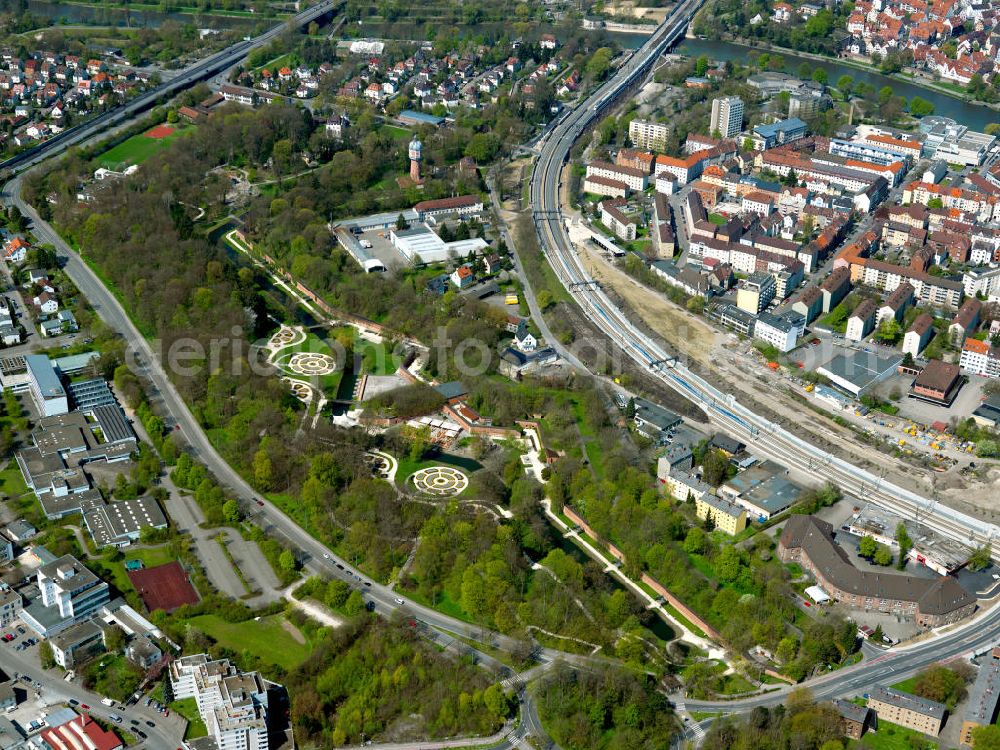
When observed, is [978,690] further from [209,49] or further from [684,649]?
[209,49]

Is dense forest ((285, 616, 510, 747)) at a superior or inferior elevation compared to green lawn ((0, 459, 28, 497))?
superior

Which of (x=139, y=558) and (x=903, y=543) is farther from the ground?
(x=903, y=543)

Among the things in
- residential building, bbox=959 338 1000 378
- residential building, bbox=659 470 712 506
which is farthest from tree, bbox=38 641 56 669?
residential building, bbox=959 338 1000 378

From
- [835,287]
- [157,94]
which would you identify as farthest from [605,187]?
[157,94]

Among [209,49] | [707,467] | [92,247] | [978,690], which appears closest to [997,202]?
[707,467]

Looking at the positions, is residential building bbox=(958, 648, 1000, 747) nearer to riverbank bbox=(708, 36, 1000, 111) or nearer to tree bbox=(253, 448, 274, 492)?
tree bbox=(253, 448, 274, 492)

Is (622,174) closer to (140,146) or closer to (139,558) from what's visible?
(140,146)

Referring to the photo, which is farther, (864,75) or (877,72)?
(877,72)

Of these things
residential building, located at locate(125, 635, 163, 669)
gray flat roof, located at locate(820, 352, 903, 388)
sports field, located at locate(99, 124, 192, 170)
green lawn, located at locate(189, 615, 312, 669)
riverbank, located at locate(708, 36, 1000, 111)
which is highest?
riverbank, located at locate(708, 36, 1000, 111)
